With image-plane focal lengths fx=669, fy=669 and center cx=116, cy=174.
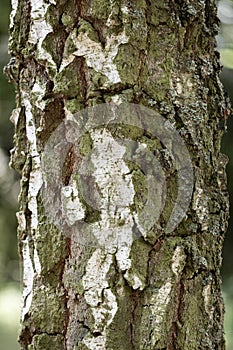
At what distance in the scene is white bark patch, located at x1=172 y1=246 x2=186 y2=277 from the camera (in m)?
0.93

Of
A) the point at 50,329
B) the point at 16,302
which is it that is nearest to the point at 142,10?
the point at 50,329

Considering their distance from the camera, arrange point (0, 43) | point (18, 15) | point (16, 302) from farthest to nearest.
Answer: point (16, 302), point (0, 43), point (18, 15)

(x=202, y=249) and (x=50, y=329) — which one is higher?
(x=202, y=249)

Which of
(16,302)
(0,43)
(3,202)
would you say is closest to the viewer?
(0,43)

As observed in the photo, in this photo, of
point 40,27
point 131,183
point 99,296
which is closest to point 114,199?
point 131,183

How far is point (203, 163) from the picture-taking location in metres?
0.98

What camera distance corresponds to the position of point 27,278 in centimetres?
98

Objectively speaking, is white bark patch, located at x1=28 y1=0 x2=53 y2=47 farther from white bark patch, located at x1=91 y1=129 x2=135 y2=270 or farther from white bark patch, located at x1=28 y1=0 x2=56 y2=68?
white bark patch, located at x1=91 y1=129 x2=135 y2=270

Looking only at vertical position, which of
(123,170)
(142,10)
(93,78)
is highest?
(142,10)

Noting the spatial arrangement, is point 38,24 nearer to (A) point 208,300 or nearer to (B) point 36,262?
(B) point 36,262

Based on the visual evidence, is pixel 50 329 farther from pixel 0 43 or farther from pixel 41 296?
pixel 0 43

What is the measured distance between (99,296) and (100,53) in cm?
34

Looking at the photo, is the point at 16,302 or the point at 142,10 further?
the point at 16,302

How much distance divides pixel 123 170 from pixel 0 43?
1293 mm
